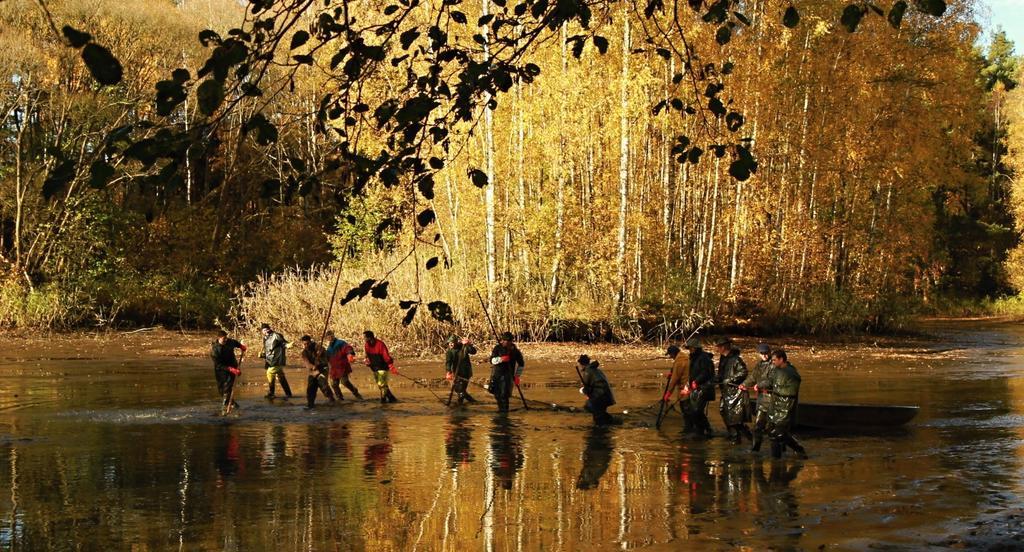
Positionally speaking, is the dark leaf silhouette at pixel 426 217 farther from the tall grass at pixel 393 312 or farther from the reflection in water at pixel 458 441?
the tall grass at pixel 393 312

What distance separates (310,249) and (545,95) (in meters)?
21.0

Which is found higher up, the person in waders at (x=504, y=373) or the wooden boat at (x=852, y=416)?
the person in waders at (x=504, y=373)

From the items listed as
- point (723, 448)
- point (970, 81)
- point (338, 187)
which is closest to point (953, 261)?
point (970, 81)

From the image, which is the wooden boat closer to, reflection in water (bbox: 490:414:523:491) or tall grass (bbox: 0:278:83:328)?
reflection in water (bbox: 490:414:523:491)

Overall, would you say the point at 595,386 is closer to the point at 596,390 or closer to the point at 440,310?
the point at 596,390

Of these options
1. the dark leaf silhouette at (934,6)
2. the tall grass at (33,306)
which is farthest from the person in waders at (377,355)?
the tall grass at (33,306)

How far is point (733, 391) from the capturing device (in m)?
17.4

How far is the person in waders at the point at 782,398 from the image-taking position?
15156 millimetres

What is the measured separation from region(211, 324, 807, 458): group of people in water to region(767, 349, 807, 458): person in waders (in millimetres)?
13

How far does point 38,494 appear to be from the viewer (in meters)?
13.2

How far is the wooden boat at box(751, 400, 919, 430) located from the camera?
1866 centimetres

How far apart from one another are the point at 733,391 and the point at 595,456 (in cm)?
247

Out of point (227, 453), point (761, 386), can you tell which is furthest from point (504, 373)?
point (761, 386)

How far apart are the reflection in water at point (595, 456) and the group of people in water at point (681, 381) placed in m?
0.84
